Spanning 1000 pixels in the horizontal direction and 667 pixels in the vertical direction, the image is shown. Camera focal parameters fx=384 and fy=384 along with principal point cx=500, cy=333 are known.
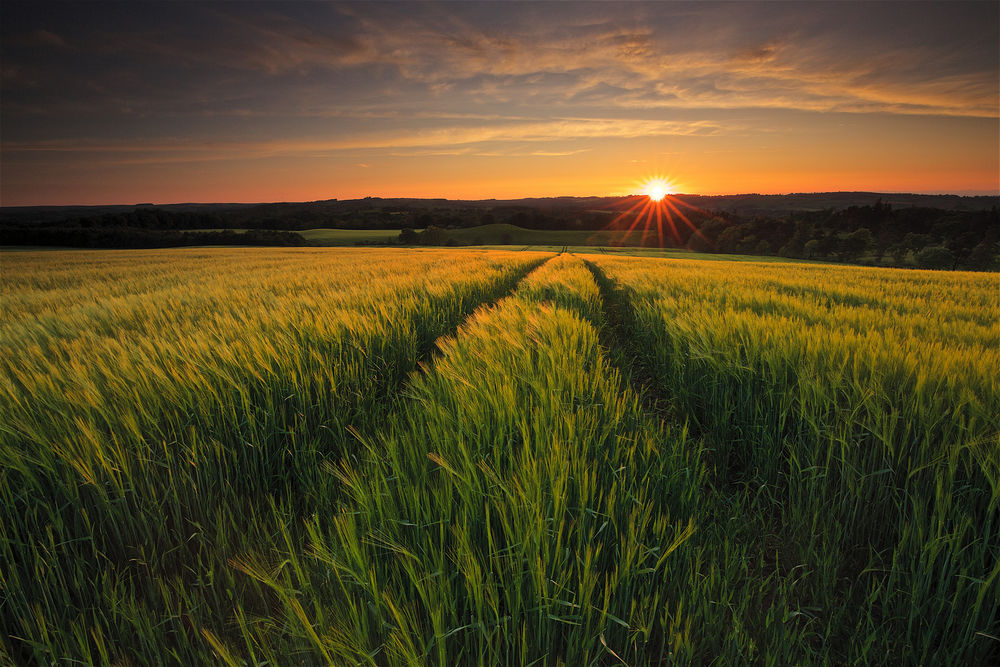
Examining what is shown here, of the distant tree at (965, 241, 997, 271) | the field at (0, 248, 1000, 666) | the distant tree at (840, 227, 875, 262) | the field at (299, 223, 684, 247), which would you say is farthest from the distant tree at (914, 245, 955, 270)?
the field at (0, 248, 1000, 666)

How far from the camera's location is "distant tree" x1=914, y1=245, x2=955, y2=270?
5759cm

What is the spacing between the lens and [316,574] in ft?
3.48

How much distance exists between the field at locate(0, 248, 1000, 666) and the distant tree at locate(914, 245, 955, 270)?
274ft

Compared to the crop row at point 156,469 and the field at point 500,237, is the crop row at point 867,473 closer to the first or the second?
the crop row at point 156,469

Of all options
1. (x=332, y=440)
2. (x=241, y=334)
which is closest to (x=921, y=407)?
(x=332, y=440)

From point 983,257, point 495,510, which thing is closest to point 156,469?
point 495,510

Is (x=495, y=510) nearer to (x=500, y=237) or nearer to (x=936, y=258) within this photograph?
(x=500, y=237)

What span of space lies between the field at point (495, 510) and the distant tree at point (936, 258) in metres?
83.6

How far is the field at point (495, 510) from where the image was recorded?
93cm

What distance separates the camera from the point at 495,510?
3.78 ft

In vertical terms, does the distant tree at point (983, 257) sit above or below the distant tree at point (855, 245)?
below

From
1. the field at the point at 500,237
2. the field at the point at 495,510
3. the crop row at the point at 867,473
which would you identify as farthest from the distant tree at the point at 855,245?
the field at the point at 495,510

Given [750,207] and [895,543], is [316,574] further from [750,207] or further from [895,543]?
[750,207]

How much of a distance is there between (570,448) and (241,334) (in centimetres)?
259
